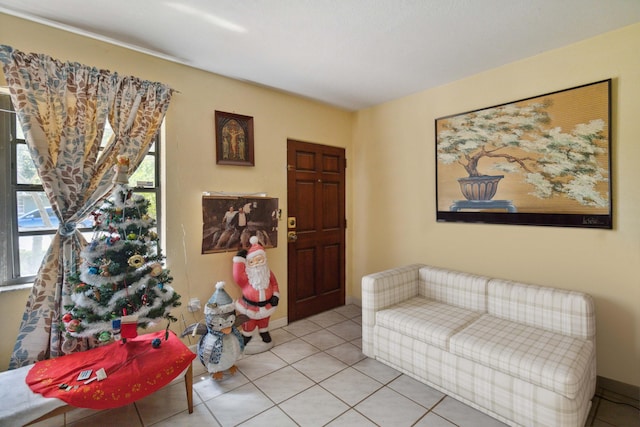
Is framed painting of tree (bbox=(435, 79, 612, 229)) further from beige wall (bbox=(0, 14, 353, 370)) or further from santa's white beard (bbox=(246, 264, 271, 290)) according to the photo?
santa's white beard (bbox=(246, 264, 271, 290))

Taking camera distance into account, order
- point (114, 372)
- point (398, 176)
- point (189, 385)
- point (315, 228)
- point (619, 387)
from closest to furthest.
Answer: point (114, 372) < point (189, 385) < point (619, 387) < point (398, 176) < point (315, 228)

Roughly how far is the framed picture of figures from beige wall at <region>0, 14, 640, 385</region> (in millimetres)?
99

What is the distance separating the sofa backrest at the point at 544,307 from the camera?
200 centimetres

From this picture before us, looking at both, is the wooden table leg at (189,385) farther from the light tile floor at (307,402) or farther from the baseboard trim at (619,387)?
the baseboard trim at (619,387)

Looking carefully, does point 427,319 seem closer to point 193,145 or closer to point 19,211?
point 193,145

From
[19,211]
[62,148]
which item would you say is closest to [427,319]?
[62,148]

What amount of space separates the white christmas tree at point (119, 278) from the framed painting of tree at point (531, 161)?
8.60ft

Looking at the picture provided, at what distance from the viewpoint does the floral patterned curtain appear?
189cm

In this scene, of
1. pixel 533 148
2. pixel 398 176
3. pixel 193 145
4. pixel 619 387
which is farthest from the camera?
pixel 398 176

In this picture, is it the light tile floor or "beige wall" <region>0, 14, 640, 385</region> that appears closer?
the light tile floor

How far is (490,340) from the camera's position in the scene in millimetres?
1993

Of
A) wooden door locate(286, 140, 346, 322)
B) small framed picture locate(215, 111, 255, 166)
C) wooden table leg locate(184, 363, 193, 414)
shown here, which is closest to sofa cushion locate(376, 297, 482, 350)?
wooden door locate(286, 140, 346, 322)

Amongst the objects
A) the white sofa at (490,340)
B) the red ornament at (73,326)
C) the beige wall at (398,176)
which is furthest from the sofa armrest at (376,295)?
the red ornament at (73,326)

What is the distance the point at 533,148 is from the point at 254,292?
8.81 feet
